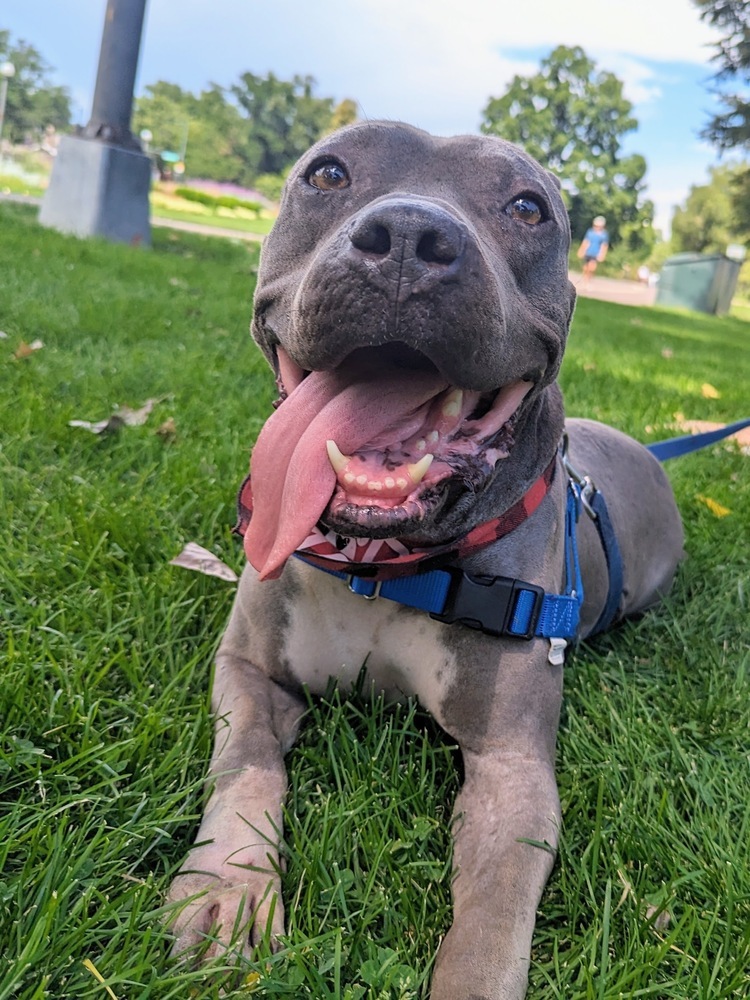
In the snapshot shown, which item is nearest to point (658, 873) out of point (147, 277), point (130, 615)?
point (130, 615)

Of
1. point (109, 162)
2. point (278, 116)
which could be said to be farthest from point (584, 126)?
point (109, 162)

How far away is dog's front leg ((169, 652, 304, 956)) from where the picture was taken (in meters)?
1.48

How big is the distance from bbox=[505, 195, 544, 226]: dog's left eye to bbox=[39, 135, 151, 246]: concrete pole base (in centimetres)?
996

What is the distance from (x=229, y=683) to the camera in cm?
204

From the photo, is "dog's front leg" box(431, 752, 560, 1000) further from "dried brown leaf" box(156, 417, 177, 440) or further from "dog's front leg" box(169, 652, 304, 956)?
"dried brown leaf" box(156, 417, 177, 440)

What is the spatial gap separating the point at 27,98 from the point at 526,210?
87.9 metres

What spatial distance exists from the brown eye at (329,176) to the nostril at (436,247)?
510mm

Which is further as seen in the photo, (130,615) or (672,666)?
(672,666)

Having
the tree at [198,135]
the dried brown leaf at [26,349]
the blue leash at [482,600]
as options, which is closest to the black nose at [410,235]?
the blue leash at [482,600]

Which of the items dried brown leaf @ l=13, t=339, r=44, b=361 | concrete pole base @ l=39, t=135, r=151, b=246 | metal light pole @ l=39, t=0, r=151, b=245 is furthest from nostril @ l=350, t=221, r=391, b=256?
metal light pole @ l=39, t=0, r=151, b=245

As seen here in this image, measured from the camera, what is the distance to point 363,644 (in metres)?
2.03

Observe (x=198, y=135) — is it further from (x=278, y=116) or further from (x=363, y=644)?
(x=363, y=644)

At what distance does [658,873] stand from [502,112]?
64.3 m

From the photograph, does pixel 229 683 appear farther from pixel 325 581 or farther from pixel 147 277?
pixel 147 277
